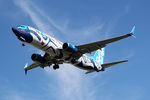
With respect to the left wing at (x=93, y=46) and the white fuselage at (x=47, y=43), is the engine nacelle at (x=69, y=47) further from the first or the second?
the left wing at (x=93, y=46)

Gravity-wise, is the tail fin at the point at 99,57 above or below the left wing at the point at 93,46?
Result: above

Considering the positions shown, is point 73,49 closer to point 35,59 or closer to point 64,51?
point 64,51

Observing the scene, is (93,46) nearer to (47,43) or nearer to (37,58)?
(47,43)

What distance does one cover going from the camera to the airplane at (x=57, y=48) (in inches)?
1383

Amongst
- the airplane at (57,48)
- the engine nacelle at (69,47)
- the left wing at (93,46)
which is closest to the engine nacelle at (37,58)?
the airplane at (57,48)

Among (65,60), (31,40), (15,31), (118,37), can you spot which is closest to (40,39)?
(31,40)

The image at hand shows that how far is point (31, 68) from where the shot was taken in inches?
1873

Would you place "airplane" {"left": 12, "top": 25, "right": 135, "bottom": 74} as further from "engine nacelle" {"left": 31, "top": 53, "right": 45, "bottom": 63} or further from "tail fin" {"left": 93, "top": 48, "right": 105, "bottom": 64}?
"tail fin" {"left": 93, "top": 48, "right": 105, "bottom": 64}

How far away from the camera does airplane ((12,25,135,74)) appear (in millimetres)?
35125

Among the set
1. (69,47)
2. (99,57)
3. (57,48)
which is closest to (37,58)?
(57,48)

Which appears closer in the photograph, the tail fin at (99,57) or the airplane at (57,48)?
the airplane at (57,48)

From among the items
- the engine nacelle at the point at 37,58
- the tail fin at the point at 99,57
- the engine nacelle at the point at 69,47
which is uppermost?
the tail fin at the point at 99,57

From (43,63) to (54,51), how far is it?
5510 millimetres

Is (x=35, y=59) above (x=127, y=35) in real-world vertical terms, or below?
above
